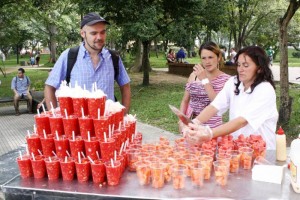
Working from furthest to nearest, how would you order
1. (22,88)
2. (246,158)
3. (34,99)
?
(22,88) < (34,99) < (246,158)

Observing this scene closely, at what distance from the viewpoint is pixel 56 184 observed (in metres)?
2.86

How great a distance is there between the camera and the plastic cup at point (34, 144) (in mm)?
2990

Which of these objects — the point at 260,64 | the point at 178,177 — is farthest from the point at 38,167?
the point at 260,64

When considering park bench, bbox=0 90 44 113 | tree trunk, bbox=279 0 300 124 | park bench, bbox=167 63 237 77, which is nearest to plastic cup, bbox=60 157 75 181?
tree trunk, bbox=279 0 300 124

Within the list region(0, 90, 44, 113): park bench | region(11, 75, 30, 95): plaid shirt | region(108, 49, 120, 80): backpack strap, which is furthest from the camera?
region(11, 75, 30, 95): plaid shirt

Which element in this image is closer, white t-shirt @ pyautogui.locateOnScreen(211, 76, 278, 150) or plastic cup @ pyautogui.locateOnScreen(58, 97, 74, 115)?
plastic cup @ pyautogui.locateOnScreen(58, 97, 74, 115)

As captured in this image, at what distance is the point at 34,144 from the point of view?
9.84 ft

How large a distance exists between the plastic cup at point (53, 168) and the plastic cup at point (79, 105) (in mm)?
398

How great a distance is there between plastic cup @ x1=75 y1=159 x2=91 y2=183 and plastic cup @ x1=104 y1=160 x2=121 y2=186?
14 centimetres

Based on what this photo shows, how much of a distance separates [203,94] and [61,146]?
7.31ft

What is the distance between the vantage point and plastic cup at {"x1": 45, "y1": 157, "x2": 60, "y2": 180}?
2.88 meters

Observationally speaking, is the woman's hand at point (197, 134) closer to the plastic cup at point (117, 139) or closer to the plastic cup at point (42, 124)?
the plastic cup at point (117, 139)

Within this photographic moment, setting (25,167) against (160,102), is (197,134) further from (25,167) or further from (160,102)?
(160,102)

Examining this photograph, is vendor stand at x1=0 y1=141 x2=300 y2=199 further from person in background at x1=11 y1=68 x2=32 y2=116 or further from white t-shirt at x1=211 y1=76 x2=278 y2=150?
person in background at x1=11 y1=68 x2=32 y2=116
